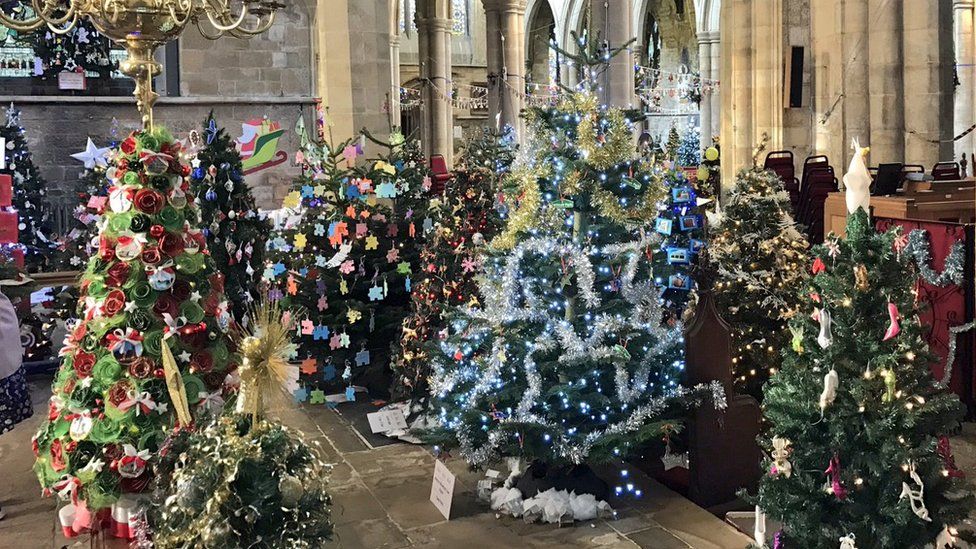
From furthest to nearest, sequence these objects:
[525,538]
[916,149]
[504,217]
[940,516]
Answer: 1. [916,149]
2. [504,217]
3. [525,538]
4. [940,516]

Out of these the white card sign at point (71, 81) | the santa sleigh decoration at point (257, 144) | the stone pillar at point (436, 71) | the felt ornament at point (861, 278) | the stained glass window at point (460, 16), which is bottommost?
the felt ornament at point (861, 278)

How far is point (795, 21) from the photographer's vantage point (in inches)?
592

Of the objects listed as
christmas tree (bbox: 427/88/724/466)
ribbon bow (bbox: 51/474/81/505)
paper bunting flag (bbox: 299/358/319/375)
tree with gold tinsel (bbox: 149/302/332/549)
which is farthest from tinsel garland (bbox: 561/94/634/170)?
paper bunting flag (bbox: 299/358/319/375)

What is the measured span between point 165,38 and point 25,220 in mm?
8942

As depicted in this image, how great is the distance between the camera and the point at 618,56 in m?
14.6

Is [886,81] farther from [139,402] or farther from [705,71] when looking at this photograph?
[705,71]

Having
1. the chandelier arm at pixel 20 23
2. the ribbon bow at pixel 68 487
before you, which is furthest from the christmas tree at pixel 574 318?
the chandelier arm at pixel 20 23

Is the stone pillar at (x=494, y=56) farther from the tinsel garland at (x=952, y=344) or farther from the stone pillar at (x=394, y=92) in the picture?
the tinsel garland at (x=952, y=344)

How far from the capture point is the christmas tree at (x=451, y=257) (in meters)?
6.25

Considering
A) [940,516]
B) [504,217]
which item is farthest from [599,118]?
[940,516]

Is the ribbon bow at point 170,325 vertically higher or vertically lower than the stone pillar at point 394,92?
lower

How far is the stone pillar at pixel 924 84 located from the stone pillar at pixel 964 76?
21.0 ft

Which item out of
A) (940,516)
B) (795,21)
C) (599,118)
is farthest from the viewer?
(795,21)

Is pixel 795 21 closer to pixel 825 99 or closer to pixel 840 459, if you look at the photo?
pixel 825 99
